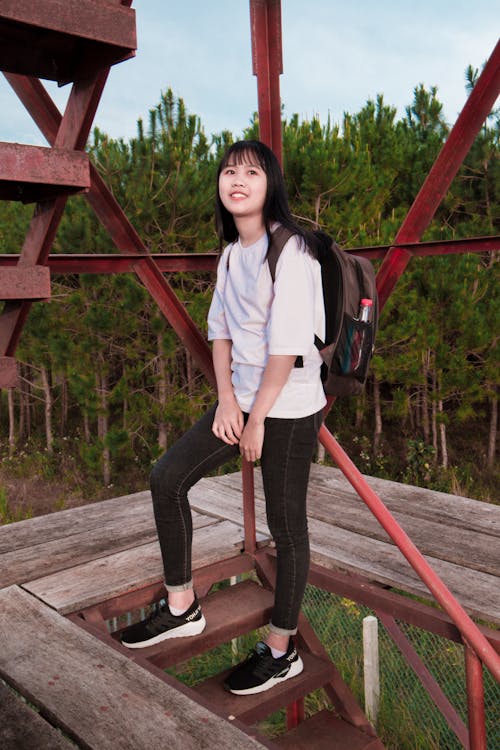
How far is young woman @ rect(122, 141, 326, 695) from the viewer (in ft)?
5.79

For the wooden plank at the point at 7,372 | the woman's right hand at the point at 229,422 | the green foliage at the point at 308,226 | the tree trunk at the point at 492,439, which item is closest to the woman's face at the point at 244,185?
the woman's right hand at the point at 229,422

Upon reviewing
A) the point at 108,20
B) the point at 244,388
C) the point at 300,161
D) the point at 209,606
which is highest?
the point at 300,161

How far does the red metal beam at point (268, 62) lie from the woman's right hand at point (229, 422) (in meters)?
0.75

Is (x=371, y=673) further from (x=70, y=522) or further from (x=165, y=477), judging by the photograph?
(x=165, y=477)

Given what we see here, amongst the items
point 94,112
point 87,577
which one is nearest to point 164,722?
point 87,577

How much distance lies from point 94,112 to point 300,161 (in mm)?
8417

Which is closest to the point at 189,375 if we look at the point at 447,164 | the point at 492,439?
the point at 492,439

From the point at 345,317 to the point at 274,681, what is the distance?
1.09 meters

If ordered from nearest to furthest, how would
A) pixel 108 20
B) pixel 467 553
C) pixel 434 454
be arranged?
pixel 108 20 < pixel 467 553 < pixel 434 454

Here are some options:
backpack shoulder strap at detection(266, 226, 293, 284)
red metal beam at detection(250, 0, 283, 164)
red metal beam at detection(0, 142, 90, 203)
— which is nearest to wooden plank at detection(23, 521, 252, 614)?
backpack shoulder strap at detection(266, 226, 293, 284)

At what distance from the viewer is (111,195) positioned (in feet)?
6.68

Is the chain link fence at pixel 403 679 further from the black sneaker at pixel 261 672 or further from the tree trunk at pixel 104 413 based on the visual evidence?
the tree trunk at pixel 104 413

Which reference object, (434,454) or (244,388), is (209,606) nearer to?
(244,388)

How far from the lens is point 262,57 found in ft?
6.82
